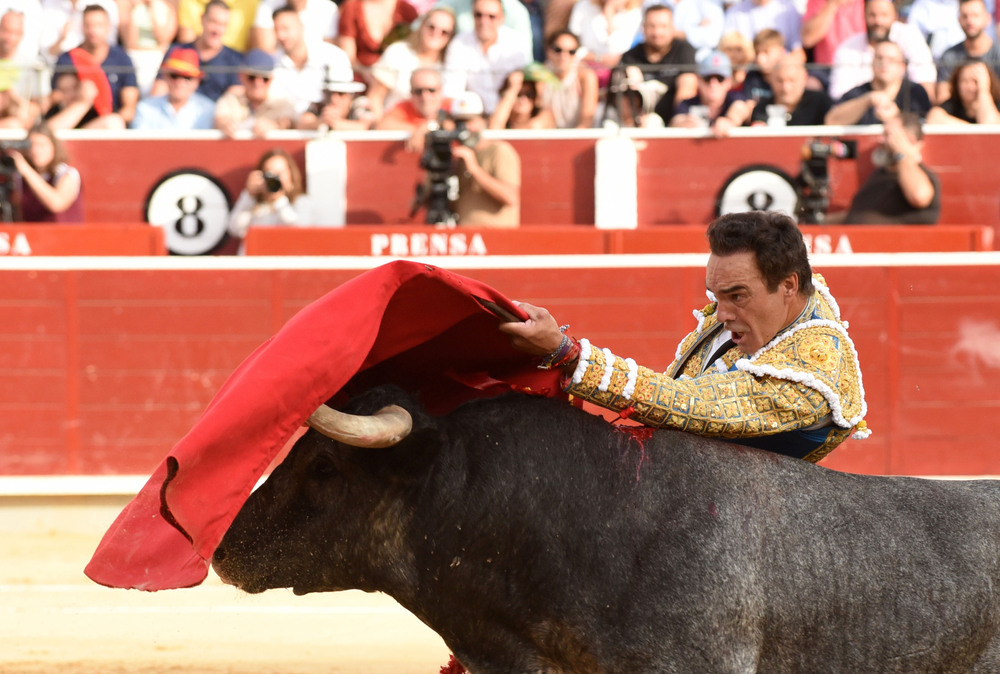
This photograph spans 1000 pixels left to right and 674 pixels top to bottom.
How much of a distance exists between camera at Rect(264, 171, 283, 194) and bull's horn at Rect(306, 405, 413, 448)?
5194 millimetres

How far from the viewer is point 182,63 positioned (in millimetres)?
7316

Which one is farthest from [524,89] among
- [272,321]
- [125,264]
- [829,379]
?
[829,379]

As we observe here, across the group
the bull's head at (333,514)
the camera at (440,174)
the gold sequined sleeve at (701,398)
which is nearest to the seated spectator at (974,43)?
the camera at (440,174)

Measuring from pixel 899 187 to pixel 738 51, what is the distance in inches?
45.5

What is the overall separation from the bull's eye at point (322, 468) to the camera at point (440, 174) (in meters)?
4.84

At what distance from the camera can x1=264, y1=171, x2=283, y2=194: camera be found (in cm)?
707

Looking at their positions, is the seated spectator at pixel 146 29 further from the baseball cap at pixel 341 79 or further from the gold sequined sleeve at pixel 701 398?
the gold sequined sleeve at pixel 701 398

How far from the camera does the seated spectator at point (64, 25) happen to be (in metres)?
7.63

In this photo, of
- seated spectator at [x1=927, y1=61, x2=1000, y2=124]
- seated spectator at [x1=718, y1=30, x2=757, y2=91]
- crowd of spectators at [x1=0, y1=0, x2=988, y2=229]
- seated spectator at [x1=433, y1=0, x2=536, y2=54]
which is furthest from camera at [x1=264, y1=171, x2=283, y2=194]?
seated spectator at [x1=927, y1=61, x2=1000, y2=124]

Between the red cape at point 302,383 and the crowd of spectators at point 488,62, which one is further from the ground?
the crowd of spectators at point 488,62

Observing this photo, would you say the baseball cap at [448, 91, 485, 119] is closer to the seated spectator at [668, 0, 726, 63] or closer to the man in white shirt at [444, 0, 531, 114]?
the man in white shirt at [444, 0, 531, 114]

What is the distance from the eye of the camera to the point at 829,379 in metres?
2.23

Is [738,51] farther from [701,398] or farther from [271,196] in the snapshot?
[701,398]

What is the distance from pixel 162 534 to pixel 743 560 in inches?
35.9
